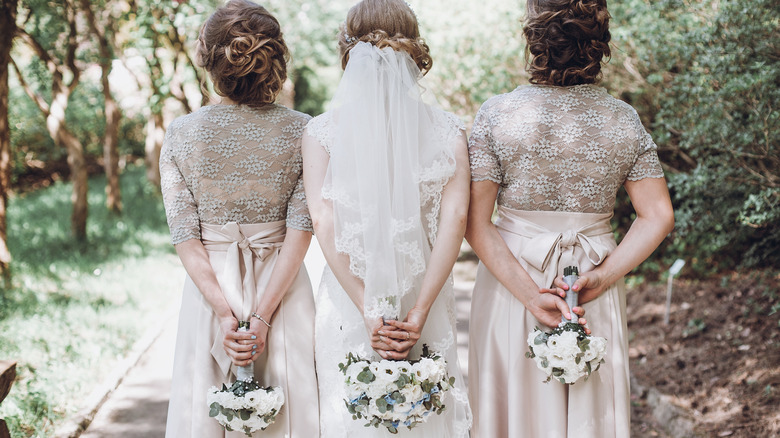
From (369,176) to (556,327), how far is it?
0.91 meters

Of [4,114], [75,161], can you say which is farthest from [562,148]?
[75,161]

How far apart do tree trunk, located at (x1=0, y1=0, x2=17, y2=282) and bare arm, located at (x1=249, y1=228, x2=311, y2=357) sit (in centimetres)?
471

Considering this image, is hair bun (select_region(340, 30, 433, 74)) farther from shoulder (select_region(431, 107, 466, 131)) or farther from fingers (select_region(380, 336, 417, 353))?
fingers (select_region(380, 336, 417, 353))

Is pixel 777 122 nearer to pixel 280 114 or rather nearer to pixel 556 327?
pixel 556 327

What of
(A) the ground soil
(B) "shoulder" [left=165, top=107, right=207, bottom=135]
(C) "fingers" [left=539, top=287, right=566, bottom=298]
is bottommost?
(A) the ground soil

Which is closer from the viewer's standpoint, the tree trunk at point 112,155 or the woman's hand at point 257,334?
the woman's hand at point 257,334

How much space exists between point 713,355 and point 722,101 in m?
1.81

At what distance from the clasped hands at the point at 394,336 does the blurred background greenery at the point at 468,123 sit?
253 cm

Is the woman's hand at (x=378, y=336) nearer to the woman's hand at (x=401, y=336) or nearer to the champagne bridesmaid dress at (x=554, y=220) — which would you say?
the woman's hand at (x=401, y=336)

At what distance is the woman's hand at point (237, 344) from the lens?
262cm

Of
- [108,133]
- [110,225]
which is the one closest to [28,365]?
[110,225]

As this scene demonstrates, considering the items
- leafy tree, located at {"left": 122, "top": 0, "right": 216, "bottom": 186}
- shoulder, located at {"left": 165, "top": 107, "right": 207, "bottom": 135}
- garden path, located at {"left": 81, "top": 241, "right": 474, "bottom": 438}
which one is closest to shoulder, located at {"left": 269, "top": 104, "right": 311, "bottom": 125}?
shoulder, located at {"left": 165, "top": 107, "right": 207, "bottom": 135}

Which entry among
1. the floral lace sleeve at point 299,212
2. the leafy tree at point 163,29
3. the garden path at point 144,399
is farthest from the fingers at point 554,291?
the leafy tree at point 163,29

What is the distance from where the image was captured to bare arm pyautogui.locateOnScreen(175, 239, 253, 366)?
2627mm
